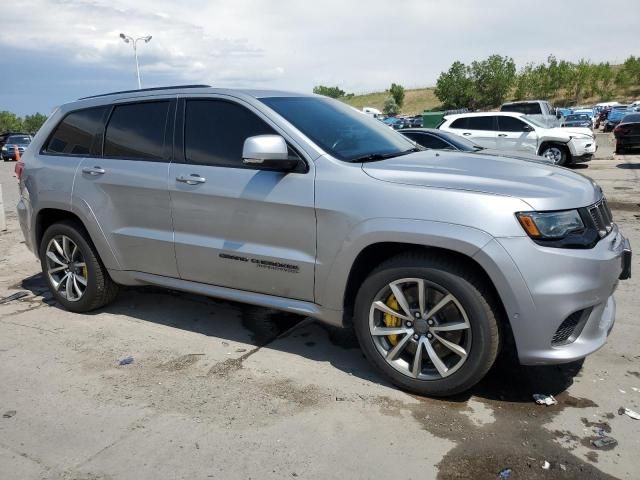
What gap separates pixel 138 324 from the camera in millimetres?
4711

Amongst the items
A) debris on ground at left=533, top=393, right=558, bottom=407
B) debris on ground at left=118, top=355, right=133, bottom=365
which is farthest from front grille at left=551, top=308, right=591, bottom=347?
debris on ground at left=118, top=355, right=133, bottom=365

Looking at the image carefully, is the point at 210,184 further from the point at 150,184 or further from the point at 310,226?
the point at 310,226

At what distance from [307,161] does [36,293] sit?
3.68m

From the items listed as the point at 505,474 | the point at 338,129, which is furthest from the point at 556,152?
the point at 505,474

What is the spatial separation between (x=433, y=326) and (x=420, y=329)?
9 centimetres

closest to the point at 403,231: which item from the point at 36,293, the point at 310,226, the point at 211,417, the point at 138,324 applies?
the point at 310,226

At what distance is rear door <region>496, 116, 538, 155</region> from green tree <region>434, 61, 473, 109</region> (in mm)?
74582

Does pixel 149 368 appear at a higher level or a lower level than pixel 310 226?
lower

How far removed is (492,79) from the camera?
3396 inches

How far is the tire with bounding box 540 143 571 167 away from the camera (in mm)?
16453

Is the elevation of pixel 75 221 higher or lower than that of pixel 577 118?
lower

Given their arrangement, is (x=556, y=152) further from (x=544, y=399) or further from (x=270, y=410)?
(x=270, y=410)

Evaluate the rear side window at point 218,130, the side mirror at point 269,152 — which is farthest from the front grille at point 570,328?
the rear side window at point 218,130

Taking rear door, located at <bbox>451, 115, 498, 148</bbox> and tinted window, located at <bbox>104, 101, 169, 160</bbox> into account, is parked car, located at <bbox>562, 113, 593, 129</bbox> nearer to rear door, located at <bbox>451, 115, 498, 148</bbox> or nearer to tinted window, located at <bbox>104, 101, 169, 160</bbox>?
rear door, located at <bbox>451, 115, 498, 148</bbox>
